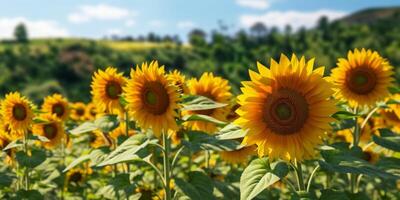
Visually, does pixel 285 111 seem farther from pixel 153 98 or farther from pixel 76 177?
pixel 76 177

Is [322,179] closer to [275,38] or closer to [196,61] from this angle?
[196,61]

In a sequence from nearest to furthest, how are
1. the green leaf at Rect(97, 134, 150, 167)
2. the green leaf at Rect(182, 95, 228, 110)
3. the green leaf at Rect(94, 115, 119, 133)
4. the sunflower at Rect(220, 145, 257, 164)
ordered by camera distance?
1. the green leaf at Rect(97, 134, 150, 167)
2. the green leaf at Rect(182, 95, 228, 110)
3. the green leaf at Rect(94, 115, 119, 133)
4. the sunflower at Rect(220, 145, 257, 164)

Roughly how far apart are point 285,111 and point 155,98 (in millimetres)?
1249

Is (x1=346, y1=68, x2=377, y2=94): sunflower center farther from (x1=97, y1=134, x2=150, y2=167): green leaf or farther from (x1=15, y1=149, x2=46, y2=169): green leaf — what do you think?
(x1=15, y1=149, x2=46, y2=169): green leaf

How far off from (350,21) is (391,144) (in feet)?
583

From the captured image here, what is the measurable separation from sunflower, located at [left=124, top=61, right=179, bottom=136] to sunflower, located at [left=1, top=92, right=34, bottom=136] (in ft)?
5.33

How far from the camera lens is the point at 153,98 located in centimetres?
409

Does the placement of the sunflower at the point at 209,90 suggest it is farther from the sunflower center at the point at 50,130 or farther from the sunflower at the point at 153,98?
the sunflower center at the point at 50,130

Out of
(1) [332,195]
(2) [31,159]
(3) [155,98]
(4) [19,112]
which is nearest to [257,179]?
(1) [332,195]

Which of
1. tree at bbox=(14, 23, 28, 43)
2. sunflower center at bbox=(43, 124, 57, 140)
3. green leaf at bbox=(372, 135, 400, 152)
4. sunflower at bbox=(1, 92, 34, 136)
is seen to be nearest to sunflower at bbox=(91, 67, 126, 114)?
sunflower at bbox=(1, 92, 34, 136)

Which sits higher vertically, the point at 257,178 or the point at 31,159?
the point at 257,178

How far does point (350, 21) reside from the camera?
173000mm

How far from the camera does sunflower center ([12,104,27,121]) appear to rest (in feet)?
17.4

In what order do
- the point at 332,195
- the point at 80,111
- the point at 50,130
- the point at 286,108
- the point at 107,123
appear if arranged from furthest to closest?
the point at 80,111, the point at 50,130, the point at 107,123, the point at 332,195, the point at 286,108
